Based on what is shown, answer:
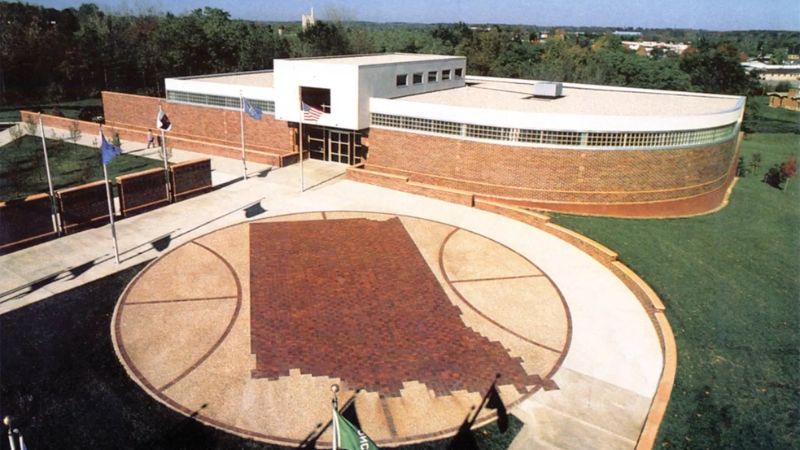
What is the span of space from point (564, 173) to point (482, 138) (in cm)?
464

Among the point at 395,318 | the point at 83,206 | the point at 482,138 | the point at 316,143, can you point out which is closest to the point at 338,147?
the point at 316,143

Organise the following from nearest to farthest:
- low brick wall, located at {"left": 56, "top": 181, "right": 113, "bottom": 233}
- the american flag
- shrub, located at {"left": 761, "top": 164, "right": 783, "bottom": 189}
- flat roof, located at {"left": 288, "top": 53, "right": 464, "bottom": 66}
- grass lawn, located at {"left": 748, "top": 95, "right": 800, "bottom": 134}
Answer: low brick wall, located at {"left": 56, "top": 181, "right": 113, "bottom": 233}, the american flag, flat roof, located at {"left": 288, "top": 53, "right": 464, "bottom": 66}, shrub, located at {"left": 761, "top": 164, "right": 783, "bottom": 189}, grass lawn, located at {"left": 748, "top": 95, "right": 800, "bottom": 134}

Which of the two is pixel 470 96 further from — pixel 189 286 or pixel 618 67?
pixel 618 67

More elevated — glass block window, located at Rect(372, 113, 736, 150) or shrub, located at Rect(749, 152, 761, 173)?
glass block window, located at Rect(372, 113, 736, 150)

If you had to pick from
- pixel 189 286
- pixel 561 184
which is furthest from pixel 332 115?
pixel 189 286

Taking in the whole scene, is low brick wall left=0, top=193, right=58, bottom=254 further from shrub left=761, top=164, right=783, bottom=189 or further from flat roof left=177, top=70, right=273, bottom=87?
shrub left=761, top=164, right=783, bottom=189

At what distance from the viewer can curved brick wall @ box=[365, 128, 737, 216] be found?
28.8 metres

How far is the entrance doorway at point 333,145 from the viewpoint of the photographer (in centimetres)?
3375

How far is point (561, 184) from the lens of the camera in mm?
28875

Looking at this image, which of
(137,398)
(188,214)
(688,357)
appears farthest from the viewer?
(188,214)

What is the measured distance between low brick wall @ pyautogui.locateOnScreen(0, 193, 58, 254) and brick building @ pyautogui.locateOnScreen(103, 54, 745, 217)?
42.4 ft

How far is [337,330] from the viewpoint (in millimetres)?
16438

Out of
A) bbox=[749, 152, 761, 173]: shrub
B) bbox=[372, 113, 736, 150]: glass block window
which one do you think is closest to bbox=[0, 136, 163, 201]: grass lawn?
bbox=[372, 113, 736, 150]: glass block window

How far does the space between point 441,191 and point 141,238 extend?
14.3 m
